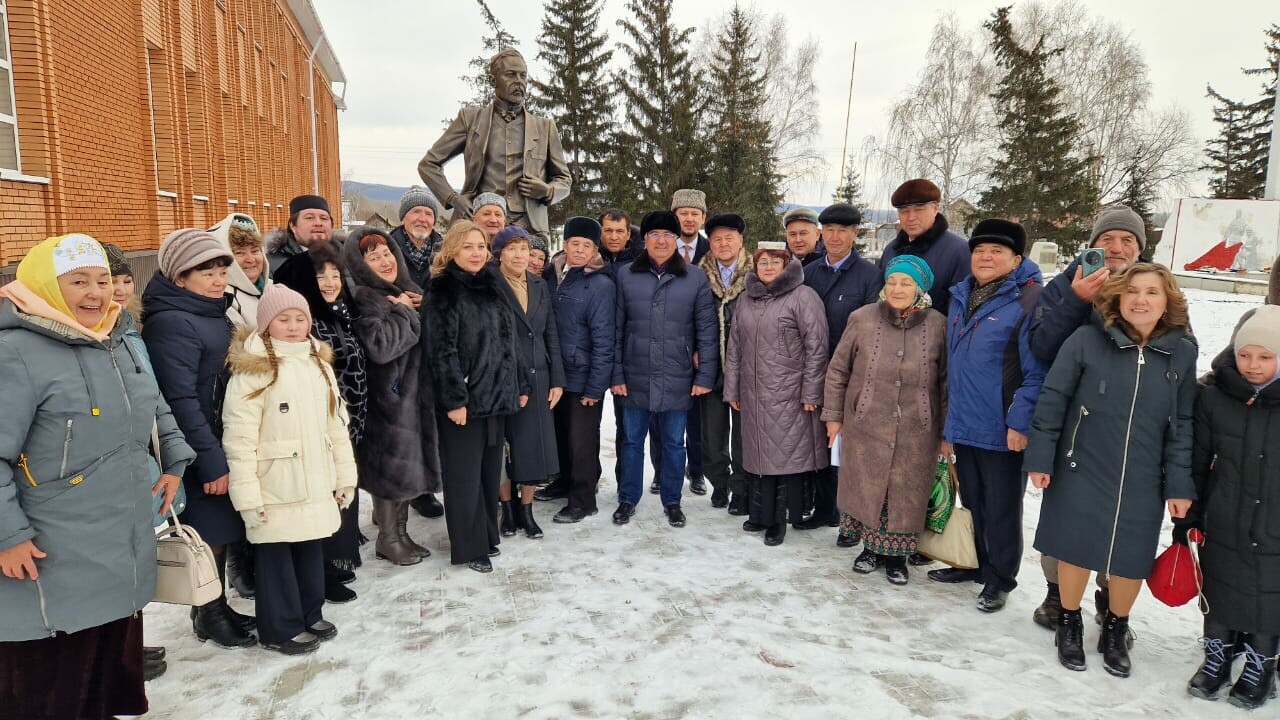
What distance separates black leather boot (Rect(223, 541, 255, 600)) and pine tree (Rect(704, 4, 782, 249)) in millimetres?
21257

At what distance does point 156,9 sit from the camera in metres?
11.1

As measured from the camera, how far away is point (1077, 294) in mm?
3512

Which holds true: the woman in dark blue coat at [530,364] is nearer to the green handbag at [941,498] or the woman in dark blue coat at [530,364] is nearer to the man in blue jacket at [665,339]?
the man in blue jacket at [665,339]

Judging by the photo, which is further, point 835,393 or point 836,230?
point 836,230

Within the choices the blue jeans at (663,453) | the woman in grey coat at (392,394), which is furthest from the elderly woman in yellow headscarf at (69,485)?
the blue jeans at (663,453)

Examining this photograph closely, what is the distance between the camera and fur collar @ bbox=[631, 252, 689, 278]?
5.16m

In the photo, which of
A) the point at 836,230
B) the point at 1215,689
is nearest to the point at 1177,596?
the point at 1215,689

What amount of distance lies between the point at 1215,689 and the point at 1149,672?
0.85 feet

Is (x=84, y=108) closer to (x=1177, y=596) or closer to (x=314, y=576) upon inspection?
(x=314, y=576)

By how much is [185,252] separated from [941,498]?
3.99m

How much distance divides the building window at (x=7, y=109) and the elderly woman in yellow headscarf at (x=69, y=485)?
6497 millimetres

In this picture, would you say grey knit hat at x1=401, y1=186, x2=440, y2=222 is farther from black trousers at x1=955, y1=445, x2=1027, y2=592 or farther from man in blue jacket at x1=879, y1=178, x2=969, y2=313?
black trousers at x1=955, y1=445, x2=1027, y2=592

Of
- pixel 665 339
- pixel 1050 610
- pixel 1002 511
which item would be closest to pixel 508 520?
pixel 665 339

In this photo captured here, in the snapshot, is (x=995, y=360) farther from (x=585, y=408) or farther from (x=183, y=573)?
(x=183, y=573)
